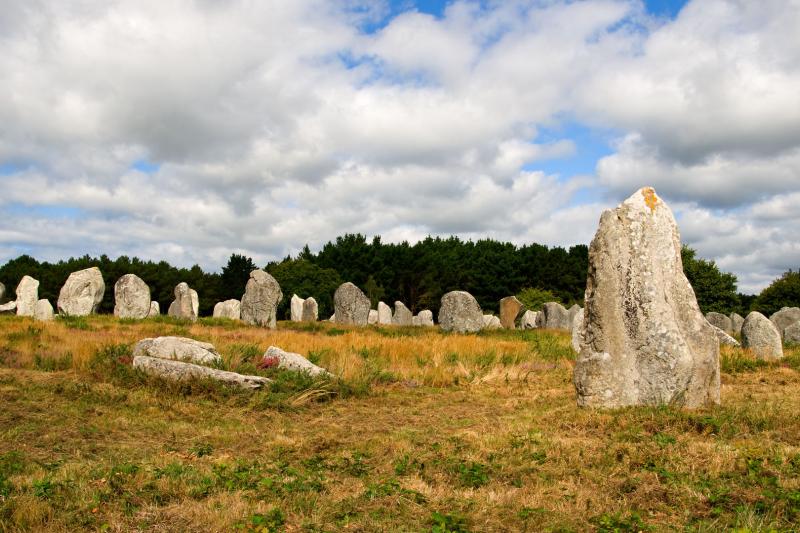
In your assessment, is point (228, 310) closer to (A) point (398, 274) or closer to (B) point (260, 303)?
(B) point (260, 303)

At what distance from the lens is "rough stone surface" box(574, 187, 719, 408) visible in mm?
9094

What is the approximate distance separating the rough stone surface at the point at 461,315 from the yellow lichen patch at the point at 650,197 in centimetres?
1911

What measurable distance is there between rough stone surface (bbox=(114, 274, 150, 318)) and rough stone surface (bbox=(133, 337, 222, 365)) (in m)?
19.0

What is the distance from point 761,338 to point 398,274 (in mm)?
49296

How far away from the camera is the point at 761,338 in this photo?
17328 millimetres

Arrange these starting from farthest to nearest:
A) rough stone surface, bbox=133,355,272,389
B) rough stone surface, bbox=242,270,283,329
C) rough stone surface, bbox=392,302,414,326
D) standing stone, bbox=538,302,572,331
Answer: rough stone surface, bbox=392,302,414,326 < standing stone, bbox=538,302,572,331 < rough stone surface, bbox=242,270,283,329 < rough stone surface, bbox=133,355,272,389

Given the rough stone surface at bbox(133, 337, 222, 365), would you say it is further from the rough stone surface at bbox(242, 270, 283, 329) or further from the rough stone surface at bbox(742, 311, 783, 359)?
the rough stone surface at bbox(242, 270, 283, 329)

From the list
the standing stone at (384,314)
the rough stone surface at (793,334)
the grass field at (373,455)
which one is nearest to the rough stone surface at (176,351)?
the grass field at (373,455)

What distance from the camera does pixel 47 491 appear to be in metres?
5.25

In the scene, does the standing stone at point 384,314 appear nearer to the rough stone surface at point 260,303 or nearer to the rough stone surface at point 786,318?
the rough stone surface at point 260,303

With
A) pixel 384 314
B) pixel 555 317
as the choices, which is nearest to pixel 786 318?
pixel 555 317

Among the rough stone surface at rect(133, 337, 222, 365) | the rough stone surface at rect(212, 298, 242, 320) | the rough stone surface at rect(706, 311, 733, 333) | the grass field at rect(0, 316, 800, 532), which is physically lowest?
the grass field at rect(0, 316, 800, 532)

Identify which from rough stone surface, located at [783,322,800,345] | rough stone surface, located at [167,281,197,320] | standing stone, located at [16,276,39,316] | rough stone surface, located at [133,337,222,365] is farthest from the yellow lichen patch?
standing stone, located at [16,276,39,316]

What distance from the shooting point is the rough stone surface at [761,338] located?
17047mm
